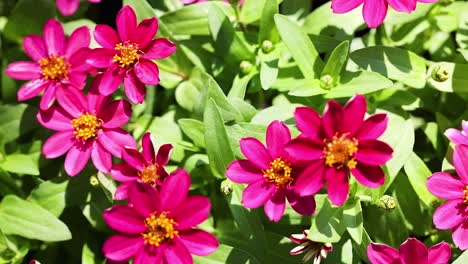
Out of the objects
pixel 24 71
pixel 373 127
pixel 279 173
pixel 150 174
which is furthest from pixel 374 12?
pixel 24 71

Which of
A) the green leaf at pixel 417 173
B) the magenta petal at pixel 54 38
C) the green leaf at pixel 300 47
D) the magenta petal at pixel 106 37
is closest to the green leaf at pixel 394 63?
the green leaf at pixel 300 47

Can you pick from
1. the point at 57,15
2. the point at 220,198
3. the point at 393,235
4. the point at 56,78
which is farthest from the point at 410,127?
the point at 57,15

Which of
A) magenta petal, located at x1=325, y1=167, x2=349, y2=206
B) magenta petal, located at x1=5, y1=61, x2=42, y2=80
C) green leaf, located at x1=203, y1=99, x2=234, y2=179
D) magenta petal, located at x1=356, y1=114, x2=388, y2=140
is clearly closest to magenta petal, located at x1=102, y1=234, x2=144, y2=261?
green leaf, located at x1=203, y1=99, x2=234, y2=179

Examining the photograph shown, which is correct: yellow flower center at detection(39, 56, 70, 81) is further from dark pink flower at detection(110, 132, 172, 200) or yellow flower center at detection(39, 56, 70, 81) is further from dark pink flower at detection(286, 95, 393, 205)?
dark pink flower at detection(286, 95, 393, 205)

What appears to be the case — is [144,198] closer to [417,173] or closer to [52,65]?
[52,65]

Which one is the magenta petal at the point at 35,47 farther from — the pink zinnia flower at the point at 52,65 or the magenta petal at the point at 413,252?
the magenta petal at the point at 413,252
